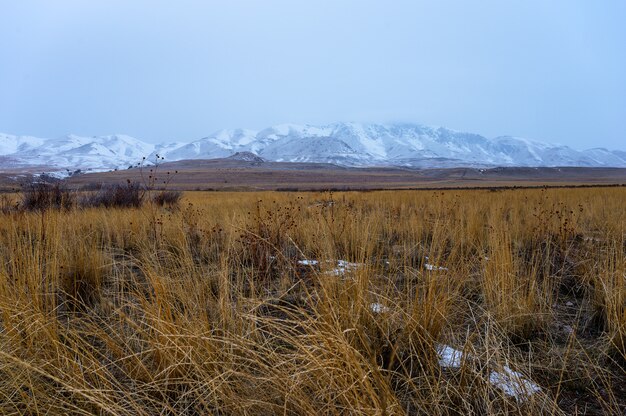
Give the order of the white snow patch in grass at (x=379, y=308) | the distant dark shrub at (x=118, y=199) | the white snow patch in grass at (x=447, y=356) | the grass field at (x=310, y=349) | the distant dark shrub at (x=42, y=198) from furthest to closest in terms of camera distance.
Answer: the distant dark shrub at (x=118, y=199) < the distant dark shrub at (x=42, y=198) < the white snow patch in grass at (x=379, y=308) < the white snow patch in grass at (x=447, y=356) < the grass field at (x=310, y=349)

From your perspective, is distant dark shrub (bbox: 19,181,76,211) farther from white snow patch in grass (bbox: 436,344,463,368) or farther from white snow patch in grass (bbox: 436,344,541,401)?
white snow patch in grass (bbox: 436,344,541,401)

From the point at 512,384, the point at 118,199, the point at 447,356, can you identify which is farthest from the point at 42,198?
the point at 512,384

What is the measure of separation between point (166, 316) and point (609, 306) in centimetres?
290

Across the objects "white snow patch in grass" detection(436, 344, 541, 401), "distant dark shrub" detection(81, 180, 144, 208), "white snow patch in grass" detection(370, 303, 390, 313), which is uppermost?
"distant dark shrub" detection(81, 180, 144, 208)

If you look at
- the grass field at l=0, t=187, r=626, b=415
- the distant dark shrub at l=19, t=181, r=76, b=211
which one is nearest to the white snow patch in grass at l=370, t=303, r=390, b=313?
the grass field at l=0, t=187, r=626, b=415

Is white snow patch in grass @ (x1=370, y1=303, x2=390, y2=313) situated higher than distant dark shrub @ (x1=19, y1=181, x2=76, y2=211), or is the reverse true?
distant dark shrub @ (x1=19, y1=181, x2=76, y2=211)

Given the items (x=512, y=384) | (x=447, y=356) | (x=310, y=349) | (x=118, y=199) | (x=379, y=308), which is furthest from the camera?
(x=118, y=199)

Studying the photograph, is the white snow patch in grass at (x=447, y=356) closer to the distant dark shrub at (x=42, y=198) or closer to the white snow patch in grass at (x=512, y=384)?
the white snow patch in grass at (x=512, y=384)

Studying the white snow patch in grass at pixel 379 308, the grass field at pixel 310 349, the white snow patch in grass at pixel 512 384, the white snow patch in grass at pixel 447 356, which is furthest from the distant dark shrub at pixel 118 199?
the white snow patch in grass at pixel 512 384

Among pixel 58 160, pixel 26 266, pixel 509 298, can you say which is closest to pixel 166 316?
pixel 26 266

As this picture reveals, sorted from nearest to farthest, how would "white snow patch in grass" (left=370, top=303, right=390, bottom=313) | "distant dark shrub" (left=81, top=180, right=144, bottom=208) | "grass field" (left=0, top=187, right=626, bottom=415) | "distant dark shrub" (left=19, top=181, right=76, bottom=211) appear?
"grass field" (left=0, top=187, right=626, bottom=415) < "white snow patch in grass" (left=370, top=303, right=390, bottom=313) < "distant dark shrub" (left=19, top=181, right=76, bottom=211) < "distant dark shrub" (left=81, top=180, right=144, bottom=208)

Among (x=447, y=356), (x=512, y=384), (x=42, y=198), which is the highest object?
(x=42, y=198)

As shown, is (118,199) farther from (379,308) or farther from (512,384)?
(512,384)

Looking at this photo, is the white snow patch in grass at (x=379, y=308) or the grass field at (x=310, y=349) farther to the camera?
the white snow patch in grass at (x=379, y=308)
